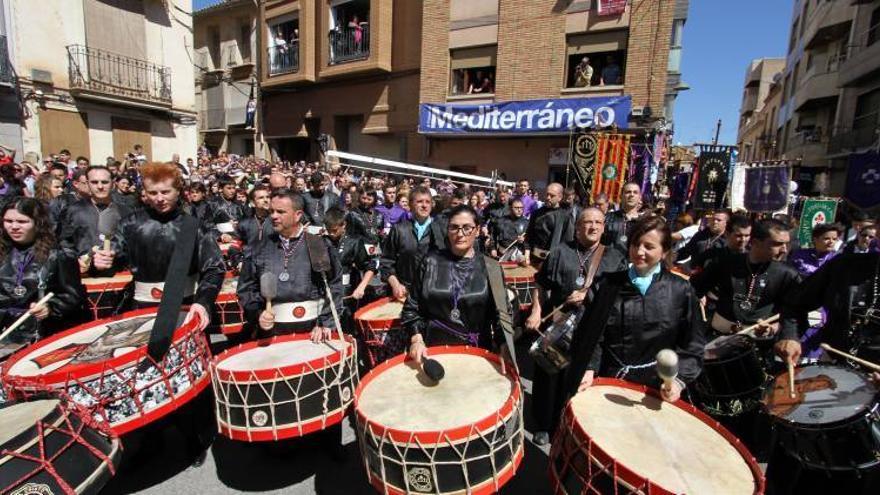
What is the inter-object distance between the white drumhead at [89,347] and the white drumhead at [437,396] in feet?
4.85

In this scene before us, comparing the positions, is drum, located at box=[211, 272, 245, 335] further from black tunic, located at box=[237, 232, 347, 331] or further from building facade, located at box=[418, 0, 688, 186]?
building facade, located at box=[418, 0, 688, 186]

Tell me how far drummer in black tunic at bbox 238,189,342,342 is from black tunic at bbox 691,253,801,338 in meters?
3.47

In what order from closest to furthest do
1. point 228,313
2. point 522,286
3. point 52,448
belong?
point 52,448
point 228,313
point 522,286

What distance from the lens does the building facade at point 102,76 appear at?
13.6m

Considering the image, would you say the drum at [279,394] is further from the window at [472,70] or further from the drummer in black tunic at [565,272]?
the window at [472,70]

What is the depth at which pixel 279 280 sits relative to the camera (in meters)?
3.47

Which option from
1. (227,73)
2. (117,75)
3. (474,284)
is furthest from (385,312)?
(227,73)

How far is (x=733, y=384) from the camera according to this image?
10.3 feet

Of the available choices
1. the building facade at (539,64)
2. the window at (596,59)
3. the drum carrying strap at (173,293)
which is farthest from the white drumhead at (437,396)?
the window at (596,59)

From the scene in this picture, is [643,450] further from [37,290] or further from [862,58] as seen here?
[862,58]

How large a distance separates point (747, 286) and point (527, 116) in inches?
488

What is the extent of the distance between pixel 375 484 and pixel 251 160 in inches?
904

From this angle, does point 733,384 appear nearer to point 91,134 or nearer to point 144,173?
point 144,173

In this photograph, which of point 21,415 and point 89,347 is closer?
point 21,415
